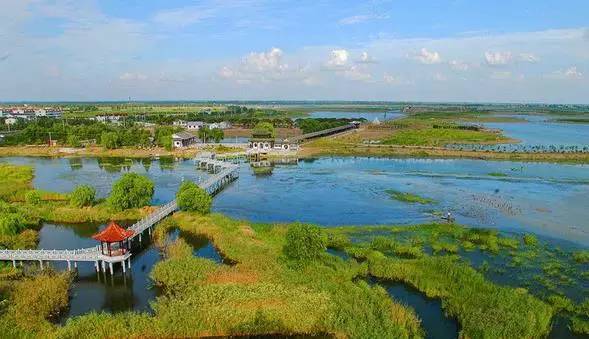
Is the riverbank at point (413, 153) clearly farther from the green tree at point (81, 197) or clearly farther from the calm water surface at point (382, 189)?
the green tree at point (81, 197)

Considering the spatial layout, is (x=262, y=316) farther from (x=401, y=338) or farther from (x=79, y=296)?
(x=79, y=296)

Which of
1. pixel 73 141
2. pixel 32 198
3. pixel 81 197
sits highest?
pixel 73 141

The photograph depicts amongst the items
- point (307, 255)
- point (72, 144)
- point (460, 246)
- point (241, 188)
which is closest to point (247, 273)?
point (307, 255)

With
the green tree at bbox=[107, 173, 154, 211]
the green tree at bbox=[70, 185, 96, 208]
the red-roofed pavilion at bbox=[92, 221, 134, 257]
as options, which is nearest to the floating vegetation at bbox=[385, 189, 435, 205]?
the green tree at bbox=[107, 173, 154, 211]

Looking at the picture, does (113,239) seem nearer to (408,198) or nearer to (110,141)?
(408,198)

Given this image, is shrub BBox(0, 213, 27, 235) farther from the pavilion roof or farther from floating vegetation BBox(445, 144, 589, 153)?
floating vegetation BBox(445, 144, 589, 153)

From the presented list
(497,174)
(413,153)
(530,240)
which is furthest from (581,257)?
(413,153)
